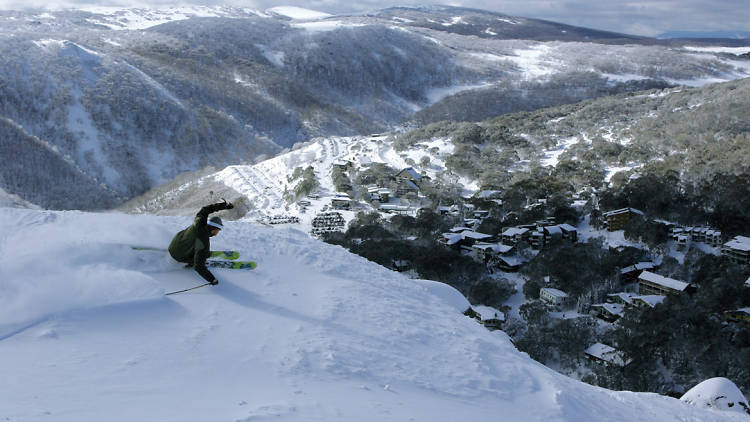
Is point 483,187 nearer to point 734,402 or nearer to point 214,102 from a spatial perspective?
point 734,402

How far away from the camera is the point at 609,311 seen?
18016mm

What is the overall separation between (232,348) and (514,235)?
66.4 feet

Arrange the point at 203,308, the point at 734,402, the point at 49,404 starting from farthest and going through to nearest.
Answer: the point at 734,402
the point at 203,308
the point at 49,404

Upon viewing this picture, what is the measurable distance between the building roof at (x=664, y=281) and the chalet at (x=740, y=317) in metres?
1.66

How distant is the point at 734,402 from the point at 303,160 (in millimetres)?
38555

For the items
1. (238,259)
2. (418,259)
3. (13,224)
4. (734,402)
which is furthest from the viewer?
(418,259)

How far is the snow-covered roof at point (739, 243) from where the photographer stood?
20.5 m

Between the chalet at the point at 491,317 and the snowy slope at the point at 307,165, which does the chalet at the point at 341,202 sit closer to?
the snowy slope at the point at 307,165

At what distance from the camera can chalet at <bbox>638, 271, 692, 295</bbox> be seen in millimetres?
18516

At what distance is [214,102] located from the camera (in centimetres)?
7812

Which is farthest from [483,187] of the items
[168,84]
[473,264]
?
[168,84]

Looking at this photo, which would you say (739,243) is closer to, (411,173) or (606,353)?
(606,353)

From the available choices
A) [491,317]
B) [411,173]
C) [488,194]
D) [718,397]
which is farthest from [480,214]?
[718,397]

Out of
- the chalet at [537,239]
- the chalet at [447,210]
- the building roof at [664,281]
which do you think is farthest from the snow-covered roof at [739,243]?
the chalet at [447,210]
